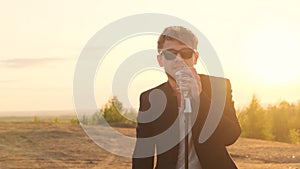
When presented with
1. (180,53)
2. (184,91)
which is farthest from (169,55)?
(184,91)

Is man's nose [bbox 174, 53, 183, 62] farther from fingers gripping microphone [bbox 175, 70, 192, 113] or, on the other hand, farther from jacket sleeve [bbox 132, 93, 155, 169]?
jacket sleeve [bbox 132, 93, 155, 169]

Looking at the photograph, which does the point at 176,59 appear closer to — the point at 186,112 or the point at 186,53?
the point at 186,53

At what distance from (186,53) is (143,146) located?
0.76 meters

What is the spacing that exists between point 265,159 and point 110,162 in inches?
204

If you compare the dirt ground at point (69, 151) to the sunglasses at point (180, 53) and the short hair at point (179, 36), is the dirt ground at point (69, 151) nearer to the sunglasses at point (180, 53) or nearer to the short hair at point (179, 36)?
the short hair at point (179, 36)

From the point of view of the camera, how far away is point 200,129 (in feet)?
15.1

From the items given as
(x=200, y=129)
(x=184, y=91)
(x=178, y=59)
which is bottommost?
(x=200, y=129)

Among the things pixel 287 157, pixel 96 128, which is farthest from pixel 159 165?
pixel 96 128

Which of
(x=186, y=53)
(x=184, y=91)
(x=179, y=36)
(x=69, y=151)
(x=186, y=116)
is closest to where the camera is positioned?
(x=184, y=91)

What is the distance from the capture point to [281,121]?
59.8 metres

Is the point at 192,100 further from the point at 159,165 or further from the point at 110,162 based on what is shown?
the point at 110,162

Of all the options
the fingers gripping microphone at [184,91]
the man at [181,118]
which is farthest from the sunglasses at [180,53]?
the fingers gripping microphone at [184,91]

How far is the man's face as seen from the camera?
445 cm

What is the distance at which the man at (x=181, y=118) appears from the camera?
4516 mm
